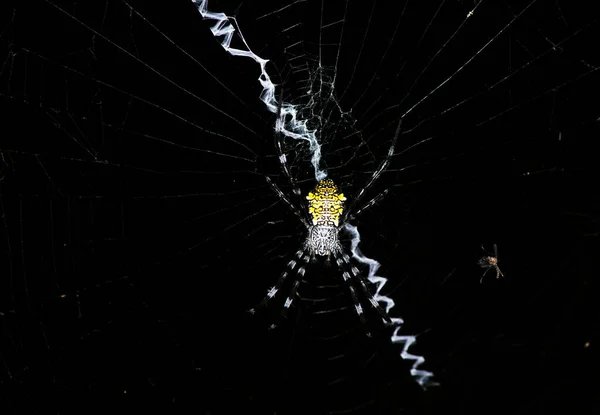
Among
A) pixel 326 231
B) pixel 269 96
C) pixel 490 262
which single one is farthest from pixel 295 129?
pixel 490 262

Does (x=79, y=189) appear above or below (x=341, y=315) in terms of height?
above

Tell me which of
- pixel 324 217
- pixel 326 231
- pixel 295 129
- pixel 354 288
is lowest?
pixel 354 288

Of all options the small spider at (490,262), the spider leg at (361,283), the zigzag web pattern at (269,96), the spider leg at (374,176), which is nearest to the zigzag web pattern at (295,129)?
the zigzag web pattern at (269,96)

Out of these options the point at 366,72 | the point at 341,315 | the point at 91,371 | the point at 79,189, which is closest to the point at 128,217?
the point at 79,189

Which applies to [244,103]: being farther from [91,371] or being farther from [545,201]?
[545,201]

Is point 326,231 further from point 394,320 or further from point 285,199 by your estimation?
point 394,320

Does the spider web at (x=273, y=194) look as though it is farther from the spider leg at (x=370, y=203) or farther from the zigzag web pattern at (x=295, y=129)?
the spider leg at (x=370, y=203)
